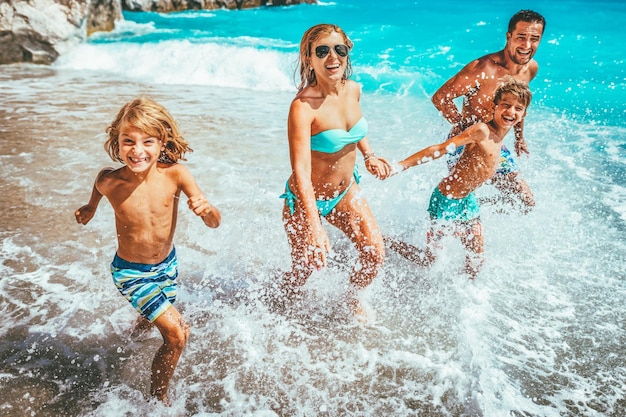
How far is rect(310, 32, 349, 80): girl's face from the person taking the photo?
9.91 feet

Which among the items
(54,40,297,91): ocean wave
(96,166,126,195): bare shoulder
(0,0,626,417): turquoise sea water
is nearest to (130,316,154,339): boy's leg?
(0,0,626,417): turquoise sea water

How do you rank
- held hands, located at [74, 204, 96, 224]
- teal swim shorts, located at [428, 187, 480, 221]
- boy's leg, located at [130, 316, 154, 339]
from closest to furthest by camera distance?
held hands, located at [74, 204, 96, 224] < boy's leg, located at [130, 316, 154, 339] < teal swim shorts, located at [428, 187, 480, 221]

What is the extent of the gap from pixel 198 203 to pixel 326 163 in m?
0.97

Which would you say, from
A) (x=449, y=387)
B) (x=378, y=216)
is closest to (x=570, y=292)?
(x=449, y=387)

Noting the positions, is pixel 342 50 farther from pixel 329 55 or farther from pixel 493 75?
pixel 493 75

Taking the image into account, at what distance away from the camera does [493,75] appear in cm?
421

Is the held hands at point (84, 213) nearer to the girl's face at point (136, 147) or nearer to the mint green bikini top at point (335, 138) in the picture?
the girl's face at point (136, 147)

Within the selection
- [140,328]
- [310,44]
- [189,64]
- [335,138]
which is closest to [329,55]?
[310,44]

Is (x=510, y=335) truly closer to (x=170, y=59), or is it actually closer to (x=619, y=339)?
(x=619, y=339)

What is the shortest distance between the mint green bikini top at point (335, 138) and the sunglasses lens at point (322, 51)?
0.45 meters

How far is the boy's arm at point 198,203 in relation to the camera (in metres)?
2.63

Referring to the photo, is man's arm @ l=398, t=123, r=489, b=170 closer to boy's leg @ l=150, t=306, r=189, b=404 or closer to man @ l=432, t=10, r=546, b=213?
man @ l=432, t=10, r=546, b=213

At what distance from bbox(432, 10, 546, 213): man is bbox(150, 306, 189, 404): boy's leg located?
8.84ft

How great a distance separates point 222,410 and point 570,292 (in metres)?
2.79
